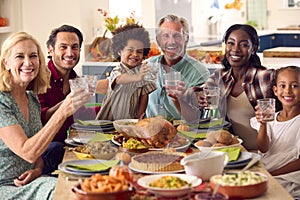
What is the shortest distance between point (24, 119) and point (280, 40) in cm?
653

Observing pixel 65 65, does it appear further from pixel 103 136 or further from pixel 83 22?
pixel 83 22

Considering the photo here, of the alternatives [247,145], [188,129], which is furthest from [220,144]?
[247,145]

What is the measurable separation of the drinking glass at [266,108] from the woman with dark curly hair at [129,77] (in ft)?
1.58

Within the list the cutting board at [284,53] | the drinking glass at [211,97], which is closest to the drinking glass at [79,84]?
the drinking glass at [211,97]

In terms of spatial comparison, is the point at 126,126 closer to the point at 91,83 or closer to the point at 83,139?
the point at 83,139

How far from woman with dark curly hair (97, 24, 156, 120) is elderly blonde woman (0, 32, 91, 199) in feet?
1.01

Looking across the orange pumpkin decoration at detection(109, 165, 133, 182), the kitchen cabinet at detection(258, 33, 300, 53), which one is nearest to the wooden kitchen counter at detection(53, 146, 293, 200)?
the orange pumpkin decoration at detection(109, 165, 133, 182)

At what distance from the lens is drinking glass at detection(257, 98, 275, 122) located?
2.63 meters

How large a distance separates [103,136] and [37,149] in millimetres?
385

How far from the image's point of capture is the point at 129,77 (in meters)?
2.78

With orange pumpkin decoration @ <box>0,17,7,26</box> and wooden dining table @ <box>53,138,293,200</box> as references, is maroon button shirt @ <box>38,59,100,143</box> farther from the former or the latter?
orange pumpkin decoration @ <box>0,17,7,26</box>

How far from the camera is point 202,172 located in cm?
211

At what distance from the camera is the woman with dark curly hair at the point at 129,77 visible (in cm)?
266

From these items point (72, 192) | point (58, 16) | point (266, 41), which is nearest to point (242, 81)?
point (72, 192)
